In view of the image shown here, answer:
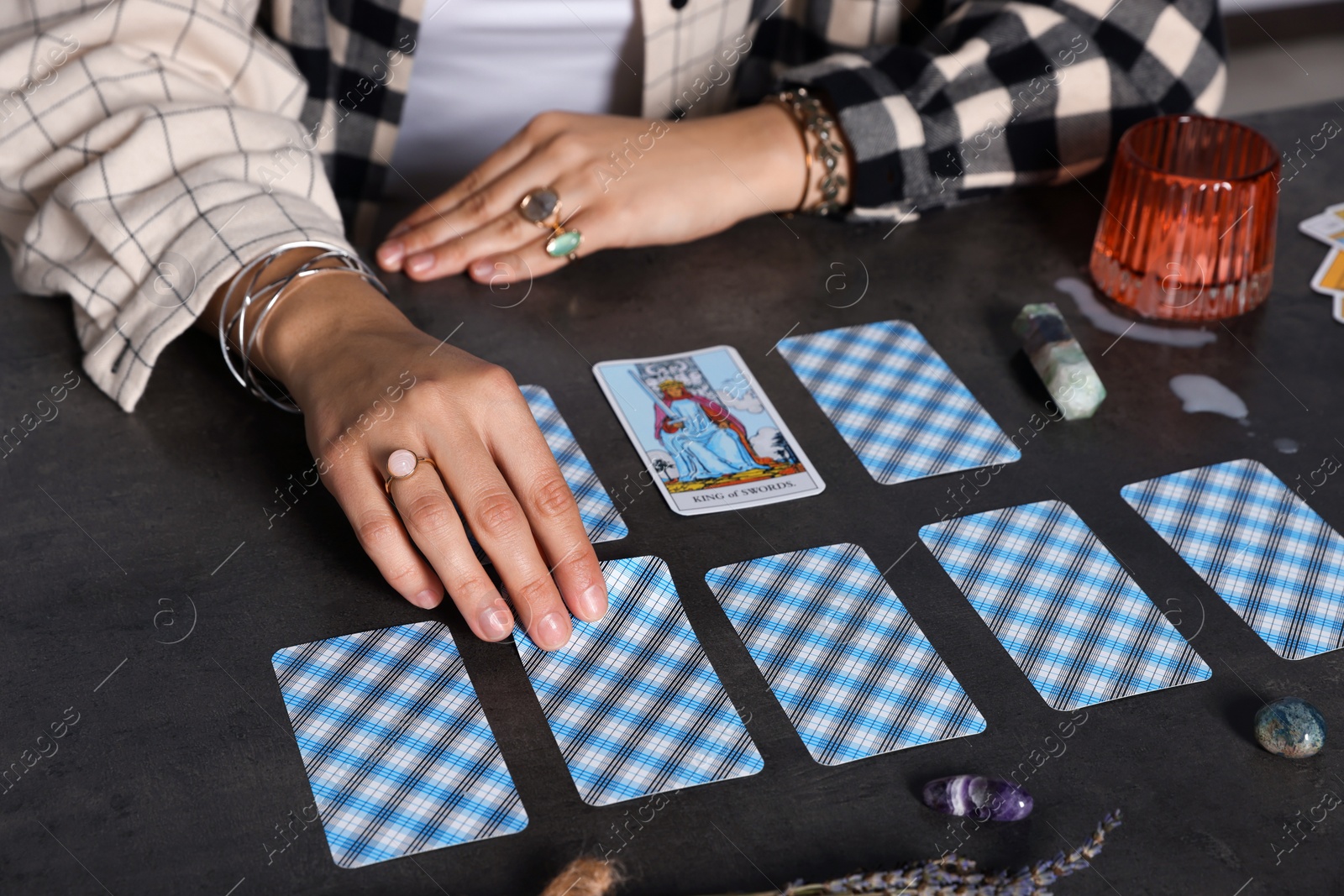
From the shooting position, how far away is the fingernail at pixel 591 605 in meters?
0.79

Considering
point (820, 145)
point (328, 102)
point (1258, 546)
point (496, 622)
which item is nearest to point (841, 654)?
point (496, 622)

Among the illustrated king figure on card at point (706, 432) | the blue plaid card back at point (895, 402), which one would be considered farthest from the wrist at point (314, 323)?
the blue plaid card back at point (895, 402)

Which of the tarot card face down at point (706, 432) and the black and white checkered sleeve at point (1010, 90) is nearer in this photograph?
the tarot card face down at point (706, 432)

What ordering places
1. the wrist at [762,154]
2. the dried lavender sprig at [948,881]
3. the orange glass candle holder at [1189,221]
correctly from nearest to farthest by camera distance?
1. the dried lavender sprig at [948,881]
2. the orange glass candle holder at [1189,221]
3. the wrist at [762,154]

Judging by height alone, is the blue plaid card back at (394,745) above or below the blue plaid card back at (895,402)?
below

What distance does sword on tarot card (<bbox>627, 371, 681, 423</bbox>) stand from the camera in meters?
0.95

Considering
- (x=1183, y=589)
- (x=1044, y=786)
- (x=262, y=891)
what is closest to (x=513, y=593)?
(x=262, y=891)

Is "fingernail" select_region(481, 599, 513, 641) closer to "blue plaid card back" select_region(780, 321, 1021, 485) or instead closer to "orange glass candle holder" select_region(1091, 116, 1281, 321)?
"blue plaid card back" select_region(780, 321, 1021, 485)

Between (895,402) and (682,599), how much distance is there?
0.94 ft

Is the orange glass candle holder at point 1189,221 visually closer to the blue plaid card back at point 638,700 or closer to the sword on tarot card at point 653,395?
the sword on tarot card at point 653,395

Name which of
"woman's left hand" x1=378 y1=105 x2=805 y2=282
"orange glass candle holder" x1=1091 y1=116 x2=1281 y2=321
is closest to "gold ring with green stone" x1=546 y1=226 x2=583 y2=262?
"woman's left hand" x1=378 y1=105 x2=805 y2=282

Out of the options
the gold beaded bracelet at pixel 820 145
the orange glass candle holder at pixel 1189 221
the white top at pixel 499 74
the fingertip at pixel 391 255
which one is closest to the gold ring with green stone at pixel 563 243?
the fingertip at pixel 391 255

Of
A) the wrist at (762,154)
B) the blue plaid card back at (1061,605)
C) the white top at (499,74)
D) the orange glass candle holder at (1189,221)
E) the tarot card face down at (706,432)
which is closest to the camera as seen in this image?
the blue plaid card back at (1061,605)

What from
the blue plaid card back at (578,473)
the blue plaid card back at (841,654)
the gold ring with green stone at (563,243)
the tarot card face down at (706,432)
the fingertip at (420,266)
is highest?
the gold ring with green stone at (563,243)
